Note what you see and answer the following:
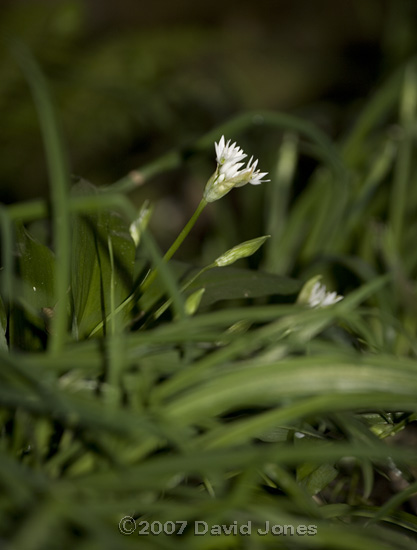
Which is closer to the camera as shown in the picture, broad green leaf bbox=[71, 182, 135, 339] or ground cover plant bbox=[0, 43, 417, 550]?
ground cover plant bbox=[0, 43, 417, 550]

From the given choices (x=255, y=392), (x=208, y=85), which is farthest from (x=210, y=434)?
(x=208, y=85)

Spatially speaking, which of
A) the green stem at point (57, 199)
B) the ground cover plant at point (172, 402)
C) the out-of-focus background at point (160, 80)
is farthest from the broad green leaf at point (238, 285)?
the out-of-focus background at point (160, 80)

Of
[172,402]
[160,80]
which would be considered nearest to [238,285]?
[172,402]

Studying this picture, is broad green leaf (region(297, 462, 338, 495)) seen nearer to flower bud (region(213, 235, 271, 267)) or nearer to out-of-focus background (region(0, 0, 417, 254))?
flower bud (region(213, 235, 271, 267))

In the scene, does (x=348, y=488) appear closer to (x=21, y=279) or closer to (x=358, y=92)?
(x=21, y=279)

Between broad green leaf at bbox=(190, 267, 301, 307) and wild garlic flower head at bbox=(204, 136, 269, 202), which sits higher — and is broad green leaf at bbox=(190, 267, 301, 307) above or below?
below

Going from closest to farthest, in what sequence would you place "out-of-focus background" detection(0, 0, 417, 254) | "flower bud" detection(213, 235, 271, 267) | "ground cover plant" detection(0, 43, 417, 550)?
"ground cover plant" detection(0, 43, 417, 550) → "flower bud" detection(213, 235, 271, 267) → "out-of-focus background" detection(0, 0, 417, 254)

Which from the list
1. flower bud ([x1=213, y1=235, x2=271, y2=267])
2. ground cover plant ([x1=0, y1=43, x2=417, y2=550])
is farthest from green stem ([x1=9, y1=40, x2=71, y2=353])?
flower bud ([x1=213, y1=235, x2=271, y2=267])

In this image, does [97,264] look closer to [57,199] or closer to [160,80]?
[57,199]
